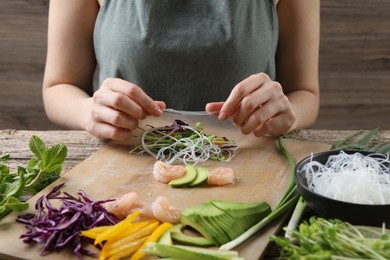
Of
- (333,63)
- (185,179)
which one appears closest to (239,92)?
(185,179)

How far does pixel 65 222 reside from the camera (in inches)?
52.9

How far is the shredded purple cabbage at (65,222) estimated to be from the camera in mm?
1308

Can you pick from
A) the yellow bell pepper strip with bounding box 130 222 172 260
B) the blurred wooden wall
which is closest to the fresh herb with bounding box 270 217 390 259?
the yellow bell pepper strip with bounding box 130 222 172 260

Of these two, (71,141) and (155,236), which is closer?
(155,236)

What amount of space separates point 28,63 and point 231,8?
5.41ft

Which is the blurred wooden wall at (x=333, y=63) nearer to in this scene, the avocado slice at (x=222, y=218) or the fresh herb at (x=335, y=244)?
the avocado slice at (x=222, y=218)

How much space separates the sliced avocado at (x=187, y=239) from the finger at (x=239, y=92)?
1.72 ft

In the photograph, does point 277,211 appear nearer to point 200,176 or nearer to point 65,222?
point 200,176

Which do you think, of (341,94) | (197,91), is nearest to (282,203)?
(197,91)

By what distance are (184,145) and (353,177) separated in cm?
56

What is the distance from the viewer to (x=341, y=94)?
3461 millimetres

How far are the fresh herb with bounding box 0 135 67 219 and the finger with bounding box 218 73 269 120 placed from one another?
46 cm

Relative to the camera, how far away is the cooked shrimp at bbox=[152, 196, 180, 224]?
1.38 meters

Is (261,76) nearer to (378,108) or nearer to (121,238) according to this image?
(121,238)
